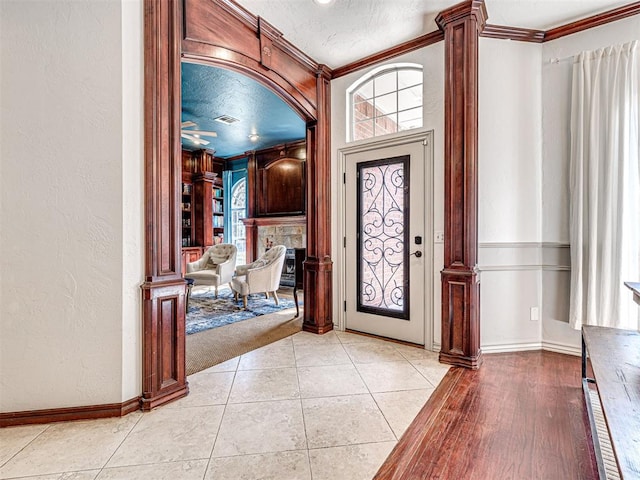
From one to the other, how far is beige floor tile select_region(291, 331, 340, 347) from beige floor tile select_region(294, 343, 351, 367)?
0.09 m

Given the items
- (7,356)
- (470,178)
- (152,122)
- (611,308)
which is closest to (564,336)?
(611,308)

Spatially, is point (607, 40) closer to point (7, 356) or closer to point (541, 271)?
point (541, 271)

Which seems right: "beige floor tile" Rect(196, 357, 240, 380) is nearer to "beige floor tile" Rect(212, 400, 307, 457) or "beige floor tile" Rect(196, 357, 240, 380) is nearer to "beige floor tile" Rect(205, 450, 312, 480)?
"beige floor tile" Rect(212, 400, 307, 457)

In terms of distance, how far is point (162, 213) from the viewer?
6.98 feet

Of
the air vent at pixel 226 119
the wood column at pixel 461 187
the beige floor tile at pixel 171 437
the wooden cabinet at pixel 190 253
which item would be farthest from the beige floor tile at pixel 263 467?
the wooden cabinet at pixel 190 253

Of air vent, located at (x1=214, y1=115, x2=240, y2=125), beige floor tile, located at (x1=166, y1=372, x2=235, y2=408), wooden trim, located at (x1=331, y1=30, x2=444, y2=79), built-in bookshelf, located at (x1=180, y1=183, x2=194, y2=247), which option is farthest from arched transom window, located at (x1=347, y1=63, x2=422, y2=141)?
built-in bookshelf, located at (x1=180, y1=183, x2=194, y2=247)

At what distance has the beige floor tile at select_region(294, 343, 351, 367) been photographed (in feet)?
9.22

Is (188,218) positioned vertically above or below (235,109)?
below

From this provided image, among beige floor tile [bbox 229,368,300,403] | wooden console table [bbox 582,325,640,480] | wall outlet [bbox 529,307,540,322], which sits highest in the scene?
wooden console table [bbox 582,325,640,480]

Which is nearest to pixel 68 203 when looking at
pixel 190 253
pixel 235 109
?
pixel 235 109

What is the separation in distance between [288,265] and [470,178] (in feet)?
15.2

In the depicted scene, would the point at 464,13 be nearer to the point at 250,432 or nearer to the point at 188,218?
the point at 250,432

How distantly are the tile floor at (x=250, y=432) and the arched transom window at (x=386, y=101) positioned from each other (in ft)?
7.72

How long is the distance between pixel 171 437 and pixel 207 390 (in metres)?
0.56
